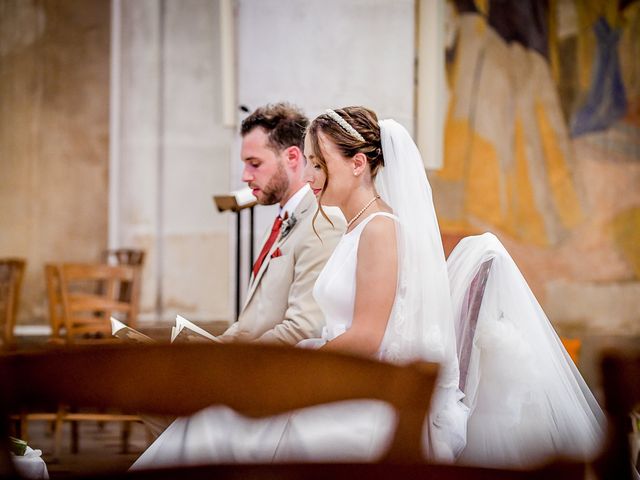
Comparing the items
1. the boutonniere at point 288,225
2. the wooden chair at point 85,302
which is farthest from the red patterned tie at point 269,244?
the wooden chair at point 85,302

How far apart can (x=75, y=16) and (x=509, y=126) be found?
4.22 m

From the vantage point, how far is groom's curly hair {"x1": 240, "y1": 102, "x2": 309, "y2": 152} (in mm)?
3561

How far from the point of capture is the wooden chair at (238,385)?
741 mm

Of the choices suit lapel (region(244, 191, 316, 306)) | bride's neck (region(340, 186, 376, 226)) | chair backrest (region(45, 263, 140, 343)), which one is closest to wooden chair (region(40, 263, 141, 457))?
chair backrest (region(45, 263, 140, 343))

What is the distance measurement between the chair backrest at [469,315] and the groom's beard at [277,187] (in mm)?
1085

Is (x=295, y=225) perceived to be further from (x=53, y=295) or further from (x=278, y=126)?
(x=53, y=295)

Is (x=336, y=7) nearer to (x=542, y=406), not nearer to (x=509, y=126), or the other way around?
(x=542, y=406)

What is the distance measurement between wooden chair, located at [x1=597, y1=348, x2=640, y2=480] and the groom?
226 cm

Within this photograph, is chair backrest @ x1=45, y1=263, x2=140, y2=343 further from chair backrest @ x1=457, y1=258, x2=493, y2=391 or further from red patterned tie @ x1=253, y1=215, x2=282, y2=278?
chair backrest @ x1=457, y1=258, x2=493, y2=391

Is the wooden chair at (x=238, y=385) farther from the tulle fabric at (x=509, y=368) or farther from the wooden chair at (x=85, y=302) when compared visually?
the wooden chair at (x=85, y=302)

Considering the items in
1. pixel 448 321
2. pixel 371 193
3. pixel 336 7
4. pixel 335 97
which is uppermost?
pixel 336 7

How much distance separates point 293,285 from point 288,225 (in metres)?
0.26

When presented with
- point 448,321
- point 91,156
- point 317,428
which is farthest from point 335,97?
point 91,156

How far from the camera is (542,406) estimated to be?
2.51 metres
